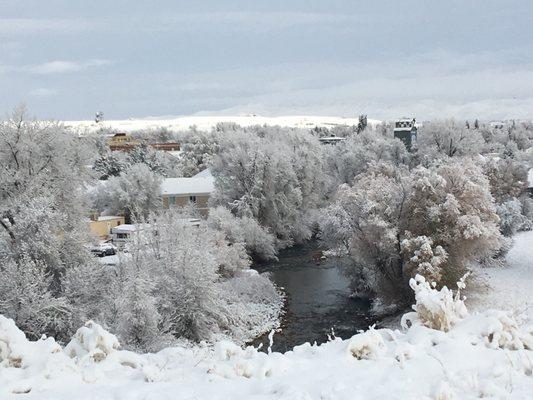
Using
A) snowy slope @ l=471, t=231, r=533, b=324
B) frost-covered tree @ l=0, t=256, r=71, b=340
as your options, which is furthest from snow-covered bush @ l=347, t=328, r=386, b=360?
snowy slope @ l=471, t=231, r=533, b=324

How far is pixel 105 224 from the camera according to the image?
140 feet

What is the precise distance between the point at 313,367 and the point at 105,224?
3835 cm

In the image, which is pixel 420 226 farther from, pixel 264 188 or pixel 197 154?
pixel 197 154

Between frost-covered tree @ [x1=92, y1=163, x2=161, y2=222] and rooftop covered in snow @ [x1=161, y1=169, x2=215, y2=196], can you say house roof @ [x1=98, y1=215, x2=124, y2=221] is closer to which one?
frost-covered tree @ [x1=92, y1=163, x2=161, y2=222]

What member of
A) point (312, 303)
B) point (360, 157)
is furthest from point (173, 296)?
point (360, 157)

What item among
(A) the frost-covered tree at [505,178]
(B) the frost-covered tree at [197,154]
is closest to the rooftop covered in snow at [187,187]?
(B) the frost-covered tree at [197,154]

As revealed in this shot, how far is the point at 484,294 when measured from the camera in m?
24.7

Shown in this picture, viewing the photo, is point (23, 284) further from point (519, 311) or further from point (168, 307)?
point (519, 311)

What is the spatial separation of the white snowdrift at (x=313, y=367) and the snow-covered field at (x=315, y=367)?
13mm

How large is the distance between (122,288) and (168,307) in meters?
2.98

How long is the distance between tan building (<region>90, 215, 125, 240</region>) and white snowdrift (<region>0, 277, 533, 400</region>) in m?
35.0

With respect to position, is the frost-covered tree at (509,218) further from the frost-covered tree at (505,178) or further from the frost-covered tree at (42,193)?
the frost-covered tree at (42,193)

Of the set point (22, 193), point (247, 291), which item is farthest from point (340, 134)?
point (22, 193)

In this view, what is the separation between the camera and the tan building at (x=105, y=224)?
41.5 meters
